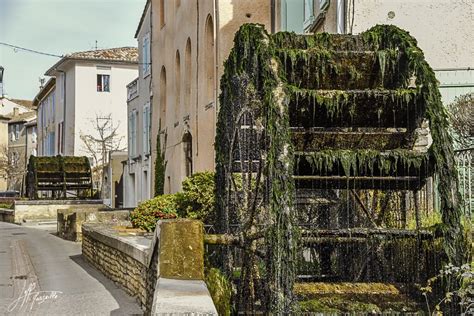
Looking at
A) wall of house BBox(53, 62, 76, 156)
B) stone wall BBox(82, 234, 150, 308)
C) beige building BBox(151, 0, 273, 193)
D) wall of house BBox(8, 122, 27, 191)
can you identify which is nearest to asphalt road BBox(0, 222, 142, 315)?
stone wall BBox(82, 234, 150, 308)

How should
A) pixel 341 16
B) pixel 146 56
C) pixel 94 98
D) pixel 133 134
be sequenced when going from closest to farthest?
1. pixel 341 16
2. pixel 146 56
3. pixel 133 134
4. pixel 94 98

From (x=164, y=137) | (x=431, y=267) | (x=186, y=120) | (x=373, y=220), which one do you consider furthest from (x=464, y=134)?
(x=164, y=137)

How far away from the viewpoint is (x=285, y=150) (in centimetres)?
629

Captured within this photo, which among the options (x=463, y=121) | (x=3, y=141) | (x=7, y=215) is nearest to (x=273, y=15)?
(x=463, y=121)

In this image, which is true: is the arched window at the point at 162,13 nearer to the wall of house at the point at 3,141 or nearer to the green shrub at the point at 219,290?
the green shrub at the point at 219,290

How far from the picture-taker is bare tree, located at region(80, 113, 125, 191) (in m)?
41.5

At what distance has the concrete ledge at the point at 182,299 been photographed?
15.8 feet

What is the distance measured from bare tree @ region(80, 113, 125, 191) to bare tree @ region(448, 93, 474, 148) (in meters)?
32.4

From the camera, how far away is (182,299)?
5117 millimetres

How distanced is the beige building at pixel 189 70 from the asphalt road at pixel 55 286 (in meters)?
4.55

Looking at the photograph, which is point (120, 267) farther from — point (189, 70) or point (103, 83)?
point (103, 83)

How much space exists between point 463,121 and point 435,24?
2178 millimetres

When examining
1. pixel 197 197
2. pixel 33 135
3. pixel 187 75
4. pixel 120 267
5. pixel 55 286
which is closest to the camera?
pixel 120 267

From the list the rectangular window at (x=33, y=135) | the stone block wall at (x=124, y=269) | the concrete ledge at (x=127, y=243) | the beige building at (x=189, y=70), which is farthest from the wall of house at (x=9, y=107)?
the concrete ledge at (x=127, y=243)
